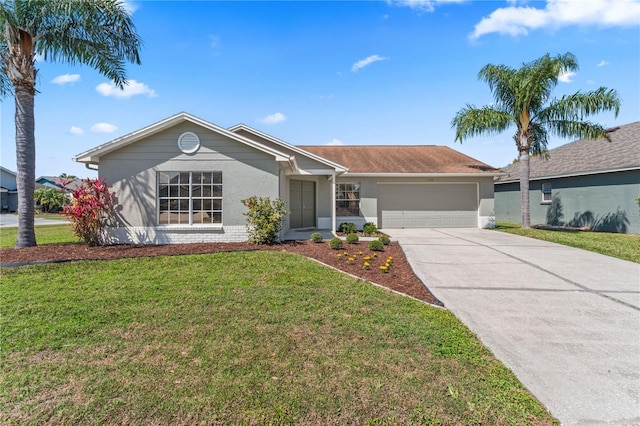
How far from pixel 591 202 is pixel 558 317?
1524 centimetres

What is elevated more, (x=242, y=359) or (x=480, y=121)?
(x=480, y=121)

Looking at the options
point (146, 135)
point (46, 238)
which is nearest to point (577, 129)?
point (146, 135)

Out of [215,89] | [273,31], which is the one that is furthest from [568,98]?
[215,89]

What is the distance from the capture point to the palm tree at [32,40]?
27.5ft

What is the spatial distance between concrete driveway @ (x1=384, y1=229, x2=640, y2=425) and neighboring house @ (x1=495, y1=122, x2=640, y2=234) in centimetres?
814

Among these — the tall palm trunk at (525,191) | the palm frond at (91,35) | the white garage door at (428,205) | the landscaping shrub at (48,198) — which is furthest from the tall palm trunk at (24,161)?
the landscaping shrub at (48,198)

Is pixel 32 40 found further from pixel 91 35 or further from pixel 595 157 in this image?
pixel 595 157

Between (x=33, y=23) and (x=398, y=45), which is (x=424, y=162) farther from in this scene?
(x=33, y=23)

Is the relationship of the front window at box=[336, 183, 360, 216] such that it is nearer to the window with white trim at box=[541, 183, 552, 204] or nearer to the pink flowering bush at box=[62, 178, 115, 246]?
the pink flowering bush at box=[62, 178, 115, 246]

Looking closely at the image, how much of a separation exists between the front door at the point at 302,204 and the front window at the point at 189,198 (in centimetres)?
405

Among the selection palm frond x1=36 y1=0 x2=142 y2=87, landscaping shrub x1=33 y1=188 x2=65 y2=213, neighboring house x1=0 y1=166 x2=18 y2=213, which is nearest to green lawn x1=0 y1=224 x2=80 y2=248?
palm frond x1=36 y1=0 x2=142 y2=87

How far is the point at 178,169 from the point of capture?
981cm

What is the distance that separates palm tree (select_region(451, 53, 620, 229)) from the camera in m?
13.2

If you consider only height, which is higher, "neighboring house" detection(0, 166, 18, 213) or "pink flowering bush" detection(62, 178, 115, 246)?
"neighboring house" detection(0, 166, 18, 213)
